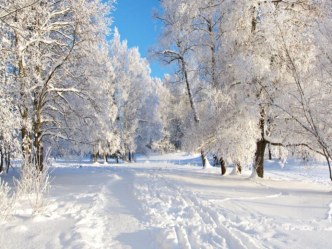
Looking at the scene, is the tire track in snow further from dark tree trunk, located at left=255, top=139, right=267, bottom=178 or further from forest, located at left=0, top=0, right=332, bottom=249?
dark tree trunk, located at left=255, top=139, right=267, bottom=178

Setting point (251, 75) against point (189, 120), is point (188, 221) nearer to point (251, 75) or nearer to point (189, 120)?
point (251, 75)

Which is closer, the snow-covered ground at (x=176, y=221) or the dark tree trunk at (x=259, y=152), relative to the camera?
the snow-covered ground at (x=176, y=221)

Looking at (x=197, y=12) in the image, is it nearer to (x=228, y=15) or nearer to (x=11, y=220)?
(x=228, y=15)

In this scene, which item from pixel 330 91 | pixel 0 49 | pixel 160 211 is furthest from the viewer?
pixel 0 49

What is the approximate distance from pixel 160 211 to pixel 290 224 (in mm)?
2452

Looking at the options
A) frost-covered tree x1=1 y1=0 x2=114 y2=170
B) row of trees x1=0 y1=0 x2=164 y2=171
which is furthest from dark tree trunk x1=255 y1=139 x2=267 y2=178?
frost-covered tree x1=1 y1=0 x2=114 y2=170

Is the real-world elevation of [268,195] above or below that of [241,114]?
below

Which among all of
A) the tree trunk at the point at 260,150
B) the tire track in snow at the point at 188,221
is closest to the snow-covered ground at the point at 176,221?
the tire track in snow at the point at 188,221

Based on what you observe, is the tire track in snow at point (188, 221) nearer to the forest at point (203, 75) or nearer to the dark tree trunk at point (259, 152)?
the forest at point (203, 75)

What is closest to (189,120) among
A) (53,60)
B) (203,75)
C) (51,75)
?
(203,75)

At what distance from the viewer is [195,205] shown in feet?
25.5

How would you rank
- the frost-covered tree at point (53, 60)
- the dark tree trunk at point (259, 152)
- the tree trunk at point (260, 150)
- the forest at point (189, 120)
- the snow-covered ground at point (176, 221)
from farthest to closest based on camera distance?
the dark tree trunk at point (259, 152) → the tree trunk at point (260, 150) → the frost-covered tree at point (53, 60) → the forest at point (189, 120) → the snow-covered ground at point (176, 221)

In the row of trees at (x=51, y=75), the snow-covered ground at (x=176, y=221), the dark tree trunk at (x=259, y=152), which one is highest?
the row of trees at (x=51, y=75)

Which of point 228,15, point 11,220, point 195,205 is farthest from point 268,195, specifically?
point 228,15
